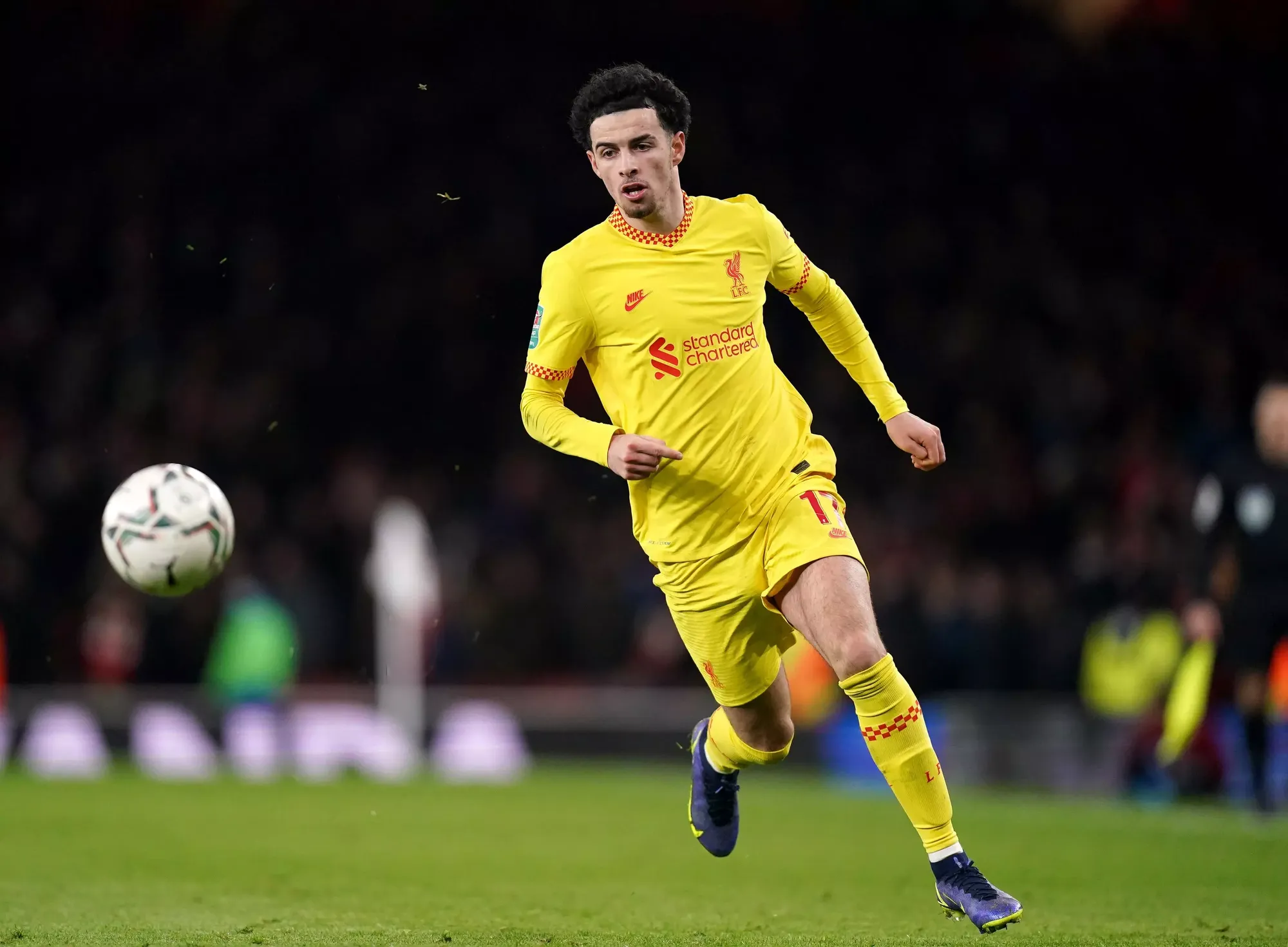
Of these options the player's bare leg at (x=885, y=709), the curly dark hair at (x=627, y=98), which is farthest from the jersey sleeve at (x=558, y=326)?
the player's bare leg at (x=885, y=709)

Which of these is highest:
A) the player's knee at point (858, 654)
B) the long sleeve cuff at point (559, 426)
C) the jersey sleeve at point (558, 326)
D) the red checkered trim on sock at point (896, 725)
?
the jersey sleeve at point (558, 326)

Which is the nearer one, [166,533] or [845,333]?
[845,333]

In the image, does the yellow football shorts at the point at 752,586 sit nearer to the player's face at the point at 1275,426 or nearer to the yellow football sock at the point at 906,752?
the yellow football sock at the point at 906,752

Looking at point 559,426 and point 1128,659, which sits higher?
point 559,426

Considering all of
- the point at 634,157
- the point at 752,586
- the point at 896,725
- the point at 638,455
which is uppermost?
the point at 634,157

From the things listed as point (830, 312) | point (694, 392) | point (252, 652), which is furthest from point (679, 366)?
point (252, 652)

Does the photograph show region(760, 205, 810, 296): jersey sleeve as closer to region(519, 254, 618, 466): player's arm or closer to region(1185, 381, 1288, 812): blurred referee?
region(519, 254, 618, 466): player's arm

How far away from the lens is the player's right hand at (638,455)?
525 centimetres

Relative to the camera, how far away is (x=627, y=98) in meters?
5.79

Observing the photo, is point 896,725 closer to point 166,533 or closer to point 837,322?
point 837,322

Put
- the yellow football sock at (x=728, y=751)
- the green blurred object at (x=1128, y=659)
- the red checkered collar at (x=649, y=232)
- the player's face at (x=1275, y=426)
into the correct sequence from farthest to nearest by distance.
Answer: the green blurred object at (x=1128, y=659) → the player's face at (x=1275, y=426) → the yellow football sock at (x=728, y=751) → the red checkered collar at (x=649, y=232)

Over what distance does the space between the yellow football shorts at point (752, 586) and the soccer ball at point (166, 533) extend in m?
1.88

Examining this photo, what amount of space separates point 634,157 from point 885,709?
6.33ft

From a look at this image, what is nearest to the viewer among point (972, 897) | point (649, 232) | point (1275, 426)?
point (972, 897)
